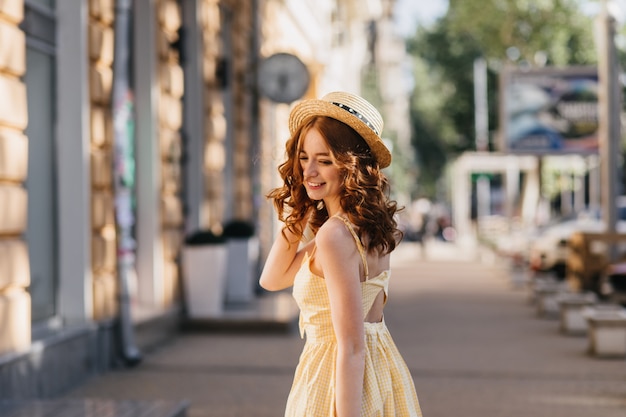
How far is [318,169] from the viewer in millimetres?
3193

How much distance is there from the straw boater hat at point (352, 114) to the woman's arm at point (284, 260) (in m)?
0.34

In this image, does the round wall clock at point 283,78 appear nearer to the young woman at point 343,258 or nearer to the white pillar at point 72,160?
the white pillar at point 72,160

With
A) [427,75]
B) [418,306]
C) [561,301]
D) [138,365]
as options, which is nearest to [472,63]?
[427,75]

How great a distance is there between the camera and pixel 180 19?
13.4 meters

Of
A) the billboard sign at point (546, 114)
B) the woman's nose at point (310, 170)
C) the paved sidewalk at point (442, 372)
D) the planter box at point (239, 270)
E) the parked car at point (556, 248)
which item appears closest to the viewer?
the woman's nose at point (310, 170)

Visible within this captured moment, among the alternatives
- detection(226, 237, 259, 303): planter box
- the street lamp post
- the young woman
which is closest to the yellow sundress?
Result: the young woman

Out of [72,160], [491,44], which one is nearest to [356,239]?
[72,160]

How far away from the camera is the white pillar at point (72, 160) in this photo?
9242 millimetres

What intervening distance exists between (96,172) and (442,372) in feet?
10.9

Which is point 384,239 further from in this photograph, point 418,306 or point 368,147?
point 418,306

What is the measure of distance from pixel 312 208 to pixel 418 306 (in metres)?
14.0

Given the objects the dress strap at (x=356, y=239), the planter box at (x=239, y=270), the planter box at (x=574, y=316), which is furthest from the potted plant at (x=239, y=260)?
the dress strap at (x=356, y=239)

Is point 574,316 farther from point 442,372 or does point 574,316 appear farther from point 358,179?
Result: point 358,179

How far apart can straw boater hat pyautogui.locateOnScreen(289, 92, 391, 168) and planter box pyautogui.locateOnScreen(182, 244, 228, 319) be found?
9.53 m
